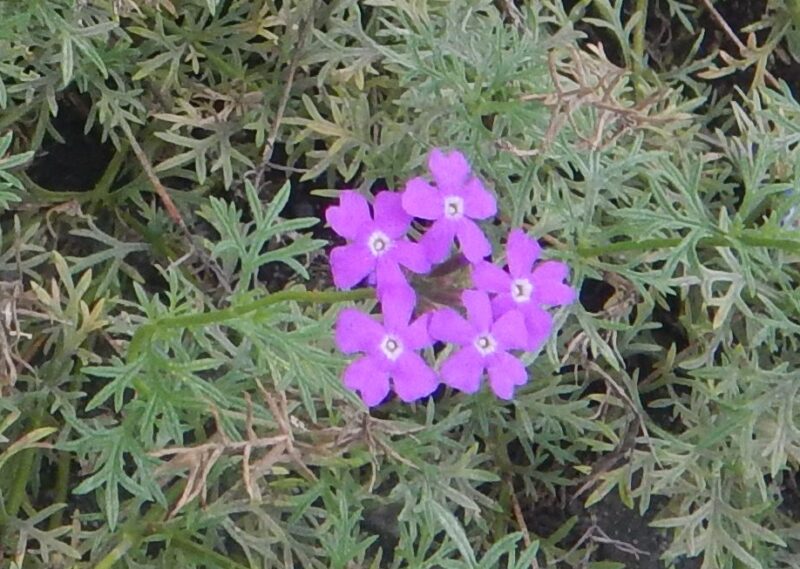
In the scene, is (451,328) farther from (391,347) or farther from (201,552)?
(201,552)

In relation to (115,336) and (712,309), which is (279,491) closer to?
(115,336)

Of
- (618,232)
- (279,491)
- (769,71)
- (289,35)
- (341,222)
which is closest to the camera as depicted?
(341,222)

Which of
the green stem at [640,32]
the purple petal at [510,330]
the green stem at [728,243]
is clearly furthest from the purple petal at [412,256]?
the green stem at [640,32]

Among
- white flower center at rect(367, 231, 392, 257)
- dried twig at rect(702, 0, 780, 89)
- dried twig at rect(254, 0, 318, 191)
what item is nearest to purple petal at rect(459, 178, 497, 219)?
white flower center at rect(367, 231, 392, 257)

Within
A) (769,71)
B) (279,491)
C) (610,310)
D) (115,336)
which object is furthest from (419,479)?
(769,71)

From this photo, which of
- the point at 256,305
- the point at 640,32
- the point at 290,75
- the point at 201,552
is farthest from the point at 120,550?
the point at 640,32

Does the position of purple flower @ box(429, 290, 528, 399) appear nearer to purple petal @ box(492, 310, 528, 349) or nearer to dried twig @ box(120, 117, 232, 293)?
purple petal @ box(492, 310, 528, 349)
